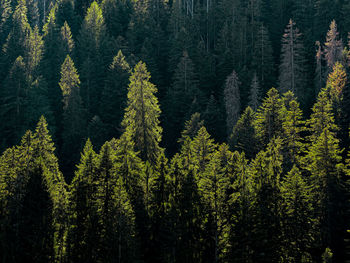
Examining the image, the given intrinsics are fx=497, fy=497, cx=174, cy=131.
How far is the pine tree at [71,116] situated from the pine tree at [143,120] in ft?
64.6

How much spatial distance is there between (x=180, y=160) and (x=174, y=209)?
15.4ft

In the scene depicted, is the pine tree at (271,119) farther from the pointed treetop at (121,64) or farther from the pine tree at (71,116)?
the pointed treetop at (121,64)

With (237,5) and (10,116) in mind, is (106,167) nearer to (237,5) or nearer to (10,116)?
(10,116)

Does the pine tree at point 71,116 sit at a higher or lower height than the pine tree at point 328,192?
higher

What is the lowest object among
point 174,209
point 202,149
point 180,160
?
point 174,209

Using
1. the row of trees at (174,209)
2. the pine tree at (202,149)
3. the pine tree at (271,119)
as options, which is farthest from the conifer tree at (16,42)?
the pine tree at (271,119)

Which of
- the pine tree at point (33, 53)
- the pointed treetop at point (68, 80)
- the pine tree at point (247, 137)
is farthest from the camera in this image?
the pine tree at point (33, 53)

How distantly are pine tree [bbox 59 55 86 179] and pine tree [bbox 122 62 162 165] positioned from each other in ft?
64.6

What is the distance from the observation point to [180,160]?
4062cm

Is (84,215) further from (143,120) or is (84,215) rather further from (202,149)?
(202,149)

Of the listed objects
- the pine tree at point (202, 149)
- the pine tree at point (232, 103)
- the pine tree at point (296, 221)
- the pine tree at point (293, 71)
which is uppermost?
the pine tree at point (293, 71)

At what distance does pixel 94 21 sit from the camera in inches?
3492

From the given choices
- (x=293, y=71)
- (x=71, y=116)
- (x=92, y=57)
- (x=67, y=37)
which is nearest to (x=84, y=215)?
(x=71, y=116)

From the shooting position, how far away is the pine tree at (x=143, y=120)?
46312 millimetres
